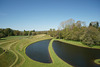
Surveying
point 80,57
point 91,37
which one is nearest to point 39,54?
point 80,57

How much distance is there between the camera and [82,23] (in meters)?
49.5

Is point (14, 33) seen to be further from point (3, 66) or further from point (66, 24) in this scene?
point (3, 66)

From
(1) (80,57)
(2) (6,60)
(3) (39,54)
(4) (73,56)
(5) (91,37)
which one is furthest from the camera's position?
(5) (91,37)

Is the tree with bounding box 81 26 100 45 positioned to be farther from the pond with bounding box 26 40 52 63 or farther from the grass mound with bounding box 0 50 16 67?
the grass mound with bounding box 0 50 16 67

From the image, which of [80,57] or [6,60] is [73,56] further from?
[6,60]

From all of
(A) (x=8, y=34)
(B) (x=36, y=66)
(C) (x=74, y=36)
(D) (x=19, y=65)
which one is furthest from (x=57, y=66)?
(A) (x=8, y=34)

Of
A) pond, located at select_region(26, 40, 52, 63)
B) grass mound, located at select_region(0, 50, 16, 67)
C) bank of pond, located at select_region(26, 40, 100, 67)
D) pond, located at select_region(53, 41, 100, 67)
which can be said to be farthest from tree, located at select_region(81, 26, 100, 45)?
grass mound, located at select_region(0, 50, 16, 67)

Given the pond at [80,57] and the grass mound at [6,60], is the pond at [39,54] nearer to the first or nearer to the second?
the pond at [80,57]

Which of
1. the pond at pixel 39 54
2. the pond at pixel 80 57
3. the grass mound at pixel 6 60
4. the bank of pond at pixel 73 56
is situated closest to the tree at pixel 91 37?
the bank of pond at pixel 73 56

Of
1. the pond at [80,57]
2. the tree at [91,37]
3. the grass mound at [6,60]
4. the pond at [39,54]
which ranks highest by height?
the tree at [91,37]

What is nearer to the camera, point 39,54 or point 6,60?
point 6,60

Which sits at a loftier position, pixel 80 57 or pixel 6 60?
pixel 6 60

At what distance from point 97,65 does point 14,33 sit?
94033mm

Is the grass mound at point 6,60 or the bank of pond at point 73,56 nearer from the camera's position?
the grass mound at point 6,60
